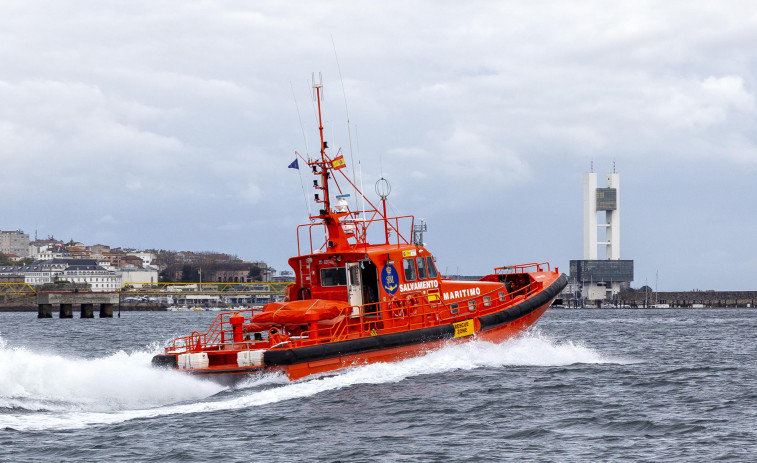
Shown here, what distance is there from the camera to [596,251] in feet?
477

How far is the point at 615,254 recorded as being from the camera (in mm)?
147625

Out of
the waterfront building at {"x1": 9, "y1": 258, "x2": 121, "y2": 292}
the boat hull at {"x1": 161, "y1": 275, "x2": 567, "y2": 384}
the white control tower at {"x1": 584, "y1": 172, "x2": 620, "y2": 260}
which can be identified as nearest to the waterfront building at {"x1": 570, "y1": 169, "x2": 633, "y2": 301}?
the white control tower at {"x1": 584, "y1": 172, "x2": 620, "y2": 260}

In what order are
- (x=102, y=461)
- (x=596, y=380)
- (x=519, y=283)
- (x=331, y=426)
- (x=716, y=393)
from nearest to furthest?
(x=102, y=461)
(x=331, y=426)
(x=716, y=393)
(x=596, y=380)
(x=519, y=283)

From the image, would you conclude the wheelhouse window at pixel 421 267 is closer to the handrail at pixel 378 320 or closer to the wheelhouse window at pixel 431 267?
the wheelhouse window at pixel 431 267

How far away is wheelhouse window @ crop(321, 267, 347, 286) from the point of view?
2009cm

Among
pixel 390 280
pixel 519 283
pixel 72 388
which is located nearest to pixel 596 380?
pixel 390 280

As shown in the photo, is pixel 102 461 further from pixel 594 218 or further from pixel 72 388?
pixel 594 218

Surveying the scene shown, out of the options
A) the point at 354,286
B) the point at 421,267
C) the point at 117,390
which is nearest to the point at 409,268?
the point at 421,267

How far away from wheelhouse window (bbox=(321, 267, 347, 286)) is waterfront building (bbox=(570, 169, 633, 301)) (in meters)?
126

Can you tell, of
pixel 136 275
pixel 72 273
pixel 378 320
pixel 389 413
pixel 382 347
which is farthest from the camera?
pixel 136 275

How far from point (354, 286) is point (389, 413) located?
5358mm

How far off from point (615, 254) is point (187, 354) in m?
136

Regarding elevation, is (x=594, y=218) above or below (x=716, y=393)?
above

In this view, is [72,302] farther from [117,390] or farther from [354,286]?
[117,390]
